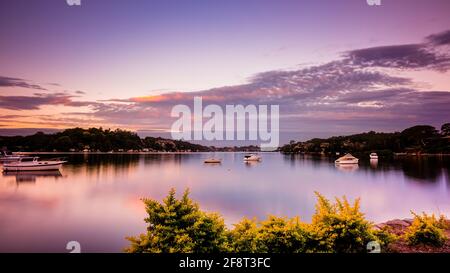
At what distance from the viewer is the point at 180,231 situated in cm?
459

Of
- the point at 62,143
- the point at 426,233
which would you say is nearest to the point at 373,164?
the point at 62,143

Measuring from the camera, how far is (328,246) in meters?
4.86

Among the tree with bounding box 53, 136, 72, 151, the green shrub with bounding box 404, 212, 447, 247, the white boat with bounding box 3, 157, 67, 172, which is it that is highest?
the tree with bounding box 53, 136, 72, 151

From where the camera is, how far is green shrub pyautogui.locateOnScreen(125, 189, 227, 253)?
14.8 feet

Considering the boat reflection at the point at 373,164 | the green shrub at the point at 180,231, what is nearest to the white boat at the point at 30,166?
the green shrub at the point at 180,231

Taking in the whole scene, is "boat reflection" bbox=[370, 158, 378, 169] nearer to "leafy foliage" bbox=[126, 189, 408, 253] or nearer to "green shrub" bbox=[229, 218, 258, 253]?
"leafy foliage" bbox=[126, 189, 408, 253]

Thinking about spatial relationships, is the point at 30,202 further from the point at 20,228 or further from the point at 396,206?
the point at 396,206

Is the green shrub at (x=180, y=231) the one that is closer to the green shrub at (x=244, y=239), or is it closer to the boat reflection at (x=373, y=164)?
the green shrub at (x=244, y=239)

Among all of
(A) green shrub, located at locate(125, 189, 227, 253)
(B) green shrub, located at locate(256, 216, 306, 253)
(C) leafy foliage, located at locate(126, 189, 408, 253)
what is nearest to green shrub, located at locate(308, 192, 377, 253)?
(C) leafy foliage, located at locate(126, 189, 408, 253)

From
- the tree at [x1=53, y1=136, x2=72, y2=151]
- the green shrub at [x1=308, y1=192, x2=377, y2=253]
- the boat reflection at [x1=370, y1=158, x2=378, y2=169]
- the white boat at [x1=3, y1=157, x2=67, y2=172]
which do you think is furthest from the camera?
the tree at [x1=53, y1=136, x2=72, y2=151]

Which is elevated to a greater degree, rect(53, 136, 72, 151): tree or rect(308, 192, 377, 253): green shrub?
rect(53, 136, 72, 151): tree

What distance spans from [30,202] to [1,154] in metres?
48.1

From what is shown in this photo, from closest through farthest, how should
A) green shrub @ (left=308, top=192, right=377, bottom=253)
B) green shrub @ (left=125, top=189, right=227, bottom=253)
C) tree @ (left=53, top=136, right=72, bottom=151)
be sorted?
1. green shrub @ (left=125, top=189, right=227, bottom=253)
2. green shrub @ (left=308, top=192, right=377, bottom=253)
3. tree @ (left=53, top=136, right=72, bottom=151)

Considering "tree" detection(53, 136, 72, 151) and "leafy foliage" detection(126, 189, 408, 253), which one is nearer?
"leafy foliage" detection(126, 189, 408, 253)
